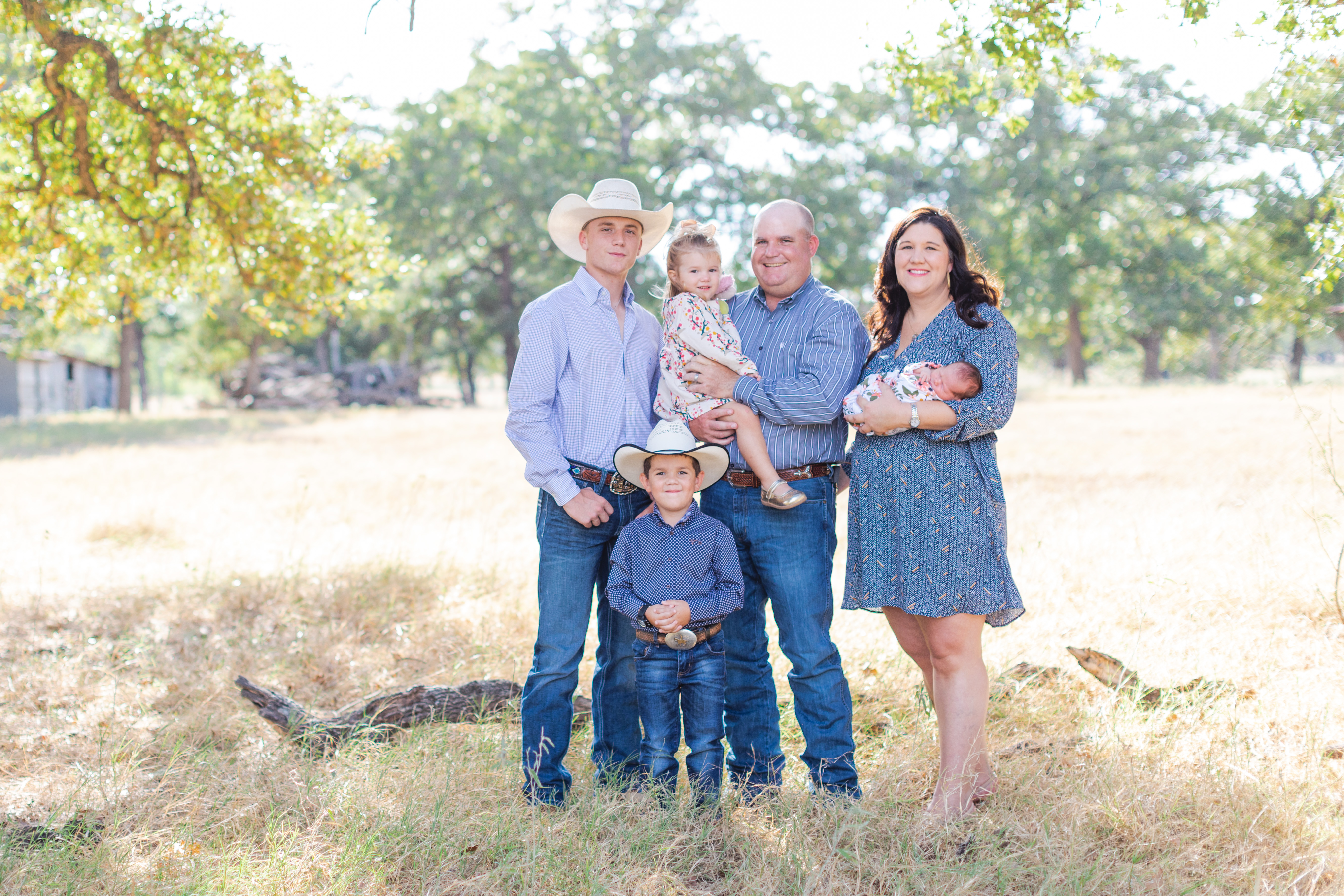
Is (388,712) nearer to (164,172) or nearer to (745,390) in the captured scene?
(745,390)

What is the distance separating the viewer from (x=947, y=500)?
11.8 feet

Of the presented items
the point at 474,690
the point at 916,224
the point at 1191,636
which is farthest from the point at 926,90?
the point at 474,690

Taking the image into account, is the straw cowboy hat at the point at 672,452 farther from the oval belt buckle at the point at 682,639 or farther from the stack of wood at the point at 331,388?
the stack of wood at the point at 331,388

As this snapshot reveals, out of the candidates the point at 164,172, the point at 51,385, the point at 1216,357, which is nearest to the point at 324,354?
the point at 51,385

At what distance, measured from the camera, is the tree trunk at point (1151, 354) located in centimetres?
5112

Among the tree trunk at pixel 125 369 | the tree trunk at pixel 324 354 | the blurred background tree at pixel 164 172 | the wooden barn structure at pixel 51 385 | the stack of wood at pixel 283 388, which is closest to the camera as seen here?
the blurred background tree at pixel 164 172

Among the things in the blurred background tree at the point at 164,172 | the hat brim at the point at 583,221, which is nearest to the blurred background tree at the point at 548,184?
the blurred background tree at the point at 164,172

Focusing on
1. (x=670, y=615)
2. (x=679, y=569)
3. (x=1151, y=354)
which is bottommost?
(x=670, y=615)

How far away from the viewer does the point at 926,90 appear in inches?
253

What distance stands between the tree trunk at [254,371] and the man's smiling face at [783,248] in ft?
132

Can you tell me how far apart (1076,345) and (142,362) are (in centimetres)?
5258

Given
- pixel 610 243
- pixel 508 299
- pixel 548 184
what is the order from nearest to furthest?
1. pixel 610 243
2. pixel 548 184
3. pixel 508 299

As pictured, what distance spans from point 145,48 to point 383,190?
1966 centimetres

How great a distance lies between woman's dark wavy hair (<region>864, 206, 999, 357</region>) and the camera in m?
3.68
